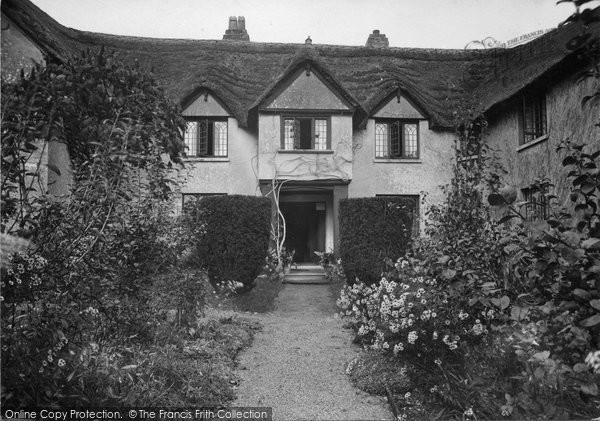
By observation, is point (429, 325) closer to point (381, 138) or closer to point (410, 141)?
point (381, 138)

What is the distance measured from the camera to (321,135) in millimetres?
16234

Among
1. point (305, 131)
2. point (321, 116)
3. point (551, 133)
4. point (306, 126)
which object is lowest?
point (551, 133)

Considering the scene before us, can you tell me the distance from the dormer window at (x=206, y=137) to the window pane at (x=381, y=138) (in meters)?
5.36

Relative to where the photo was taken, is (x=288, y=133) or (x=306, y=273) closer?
(x=306, y=273)

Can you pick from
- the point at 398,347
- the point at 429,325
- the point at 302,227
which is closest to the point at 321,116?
the point at 302,227

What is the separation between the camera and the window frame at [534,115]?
12.6 metres

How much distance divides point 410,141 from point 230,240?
9.39 m

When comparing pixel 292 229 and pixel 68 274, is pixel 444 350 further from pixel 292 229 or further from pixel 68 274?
pixel 292 229

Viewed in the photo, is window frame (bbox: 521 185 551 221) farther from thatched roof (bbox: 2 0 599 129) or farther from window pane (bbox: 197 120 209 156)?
window pane (bbox: 197 120 209 156)

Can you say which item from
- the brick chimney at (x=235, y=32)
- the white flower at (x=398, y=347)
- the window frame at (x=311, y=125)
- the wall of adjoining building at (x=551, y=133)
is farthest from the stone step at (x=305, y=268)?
the brick chimney at (x=235, y=32)

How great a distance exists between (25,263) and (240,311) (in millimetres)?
6533

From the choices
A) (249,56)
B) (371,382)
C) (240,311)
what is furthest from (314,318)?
(249,56)

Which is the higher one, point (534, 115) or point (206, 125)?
point (206, 125)

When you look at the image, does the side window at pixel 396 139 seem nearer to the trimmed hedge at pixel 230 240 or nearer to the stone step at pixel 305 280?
the stone step at pixel 305 280
